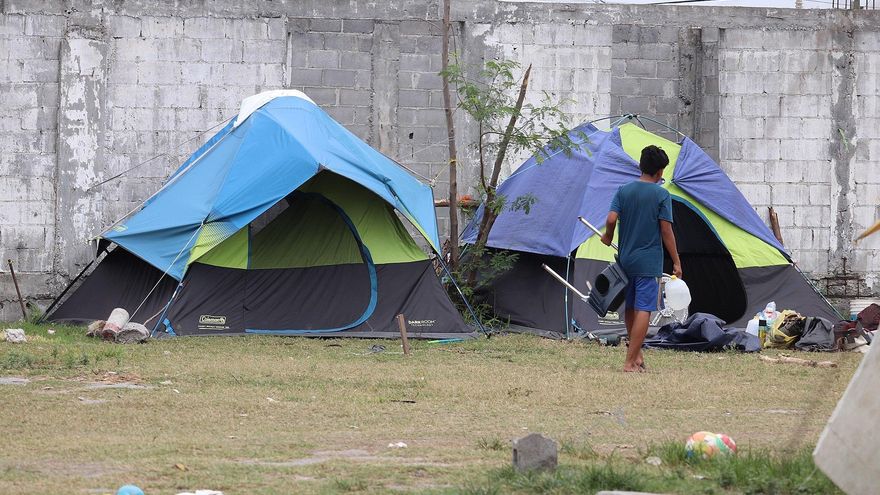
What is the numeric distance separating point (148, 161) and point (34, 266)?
1.43 metres

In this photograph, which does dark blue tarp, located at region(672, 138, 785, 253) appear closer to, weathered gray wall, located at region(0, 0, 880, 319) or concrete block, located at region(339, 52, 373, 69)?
weathered gray wall, located at region(0, 0, 880, 319)

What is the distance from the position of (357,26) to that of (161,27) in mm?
1844

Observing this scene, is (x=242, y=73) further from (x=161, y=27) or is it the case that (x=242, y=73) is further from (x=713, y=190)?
(x=713, y=190)

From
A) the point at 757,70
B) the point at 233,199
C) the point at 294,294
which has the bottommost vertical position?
the point at 294,294

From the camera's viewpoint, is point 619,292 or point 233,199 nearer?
point 619,292

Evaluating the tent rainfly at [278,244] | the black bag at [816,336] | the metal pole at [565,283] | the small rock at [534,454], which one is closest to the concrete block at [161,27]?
the tent rainfly at [278,244]

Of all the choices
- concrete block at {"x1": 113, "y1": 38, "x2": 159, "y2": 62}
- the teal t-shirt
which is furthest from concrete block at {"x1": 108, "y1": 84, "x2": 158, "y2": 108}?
the teal t-shirt

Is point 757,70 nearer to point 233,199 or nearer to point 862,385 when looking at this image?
point 233,199

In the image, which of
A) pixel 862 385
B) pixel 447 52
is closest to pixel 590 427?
pixel 862 385

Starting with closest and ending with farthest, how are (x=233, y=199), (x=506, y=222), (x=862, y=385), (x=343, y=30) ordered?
(x=862, y=385) → (x=233, y=199) → (x=506, y=222) → (x=343, y=30)

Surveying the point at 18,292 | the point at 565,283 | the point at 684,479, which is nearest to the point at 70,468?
the point at 684,479

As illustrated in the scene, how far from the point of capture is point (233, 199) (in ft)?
32.7

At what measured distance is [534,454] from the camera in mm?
4152

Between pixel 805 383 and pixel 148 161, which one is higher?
pixel 148 161
